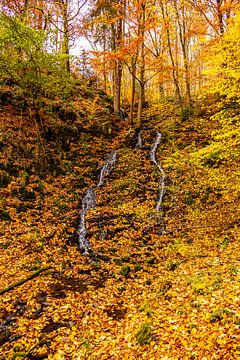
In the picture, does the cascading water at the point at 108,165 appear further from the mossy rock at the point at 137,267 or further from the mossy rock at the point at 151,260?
the mossy rock at the point at 137,267

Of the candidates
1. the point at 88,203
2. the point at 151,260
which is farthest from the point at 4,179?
the point at 151,260

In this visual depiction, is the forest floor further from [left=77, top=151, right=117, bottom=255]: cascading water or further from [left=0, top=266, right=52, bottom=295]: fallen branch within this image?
[left=77, top=151, right=117, bottom=255]: cascading water

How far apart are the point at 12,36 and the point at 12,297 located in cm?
1101

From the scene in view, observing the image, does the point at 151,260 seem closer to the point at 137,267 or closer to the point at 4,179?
the point at 137,267

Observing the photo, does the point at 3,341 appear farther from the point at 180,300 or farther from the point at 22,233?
the point at 22,233

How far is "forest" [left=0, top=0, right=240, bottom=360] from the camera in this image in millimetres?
Result: 5891

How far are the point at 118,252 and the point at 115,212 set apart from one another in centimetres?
317

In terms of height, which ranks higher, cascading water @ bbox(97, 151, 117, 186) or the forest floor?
cascading water @ bbox(97, 151, 117, 186)

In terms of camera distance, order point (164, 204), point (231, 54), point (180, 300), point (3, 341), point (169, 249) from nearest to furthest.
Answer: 1. point (3, 341)
2. point (180, 300)
3. point (231, 54)
4. point (169, 249)
5. point (164, 204)

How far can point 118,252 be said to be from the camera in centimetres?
1020

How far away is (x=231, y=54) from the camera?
27.8ft

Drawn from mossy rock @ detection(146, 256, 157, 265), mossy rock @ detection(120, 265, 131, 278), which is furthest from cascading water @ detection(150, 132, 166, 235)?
mossy rock @ detection(120, 265, 131, 278)

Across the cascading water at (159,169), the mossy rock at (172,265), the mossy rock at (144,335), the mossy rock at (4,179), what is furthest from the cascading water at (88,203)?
the mossy rock at (144,335)

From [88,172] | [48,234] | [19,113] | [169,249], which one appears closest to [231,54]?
[169,249]
